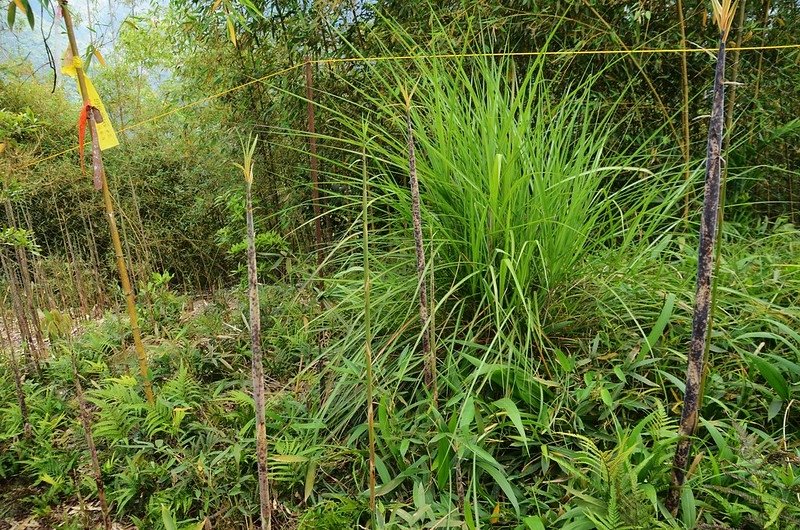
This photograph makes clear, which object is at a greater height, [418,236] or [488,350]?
[418,236]

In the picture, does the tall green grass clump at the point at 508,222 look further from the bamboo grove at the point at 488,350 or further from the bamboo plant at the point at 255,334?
the bamboo plant at the point at 255,334

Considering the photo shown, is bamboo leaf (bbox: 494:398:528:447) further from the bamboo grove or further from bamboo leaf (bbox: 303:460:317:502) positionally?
bamboo leaf (bbox: 303:460:317:502)

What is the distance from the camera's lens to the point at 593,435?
1012 millimetres

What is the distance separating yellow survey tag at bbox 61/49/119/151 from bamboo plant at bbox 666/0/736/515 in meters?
1.32

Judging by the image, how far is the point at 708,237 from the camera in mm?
657

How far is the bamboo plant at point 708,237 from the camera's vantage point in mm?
618

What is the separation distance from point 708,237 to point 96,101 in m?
1.42

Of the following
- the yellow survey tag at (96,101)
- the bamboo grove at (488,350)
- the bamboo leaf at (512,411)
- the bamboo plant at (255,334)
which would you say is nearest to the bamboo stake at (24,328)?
the bamboo grove at (488,350)

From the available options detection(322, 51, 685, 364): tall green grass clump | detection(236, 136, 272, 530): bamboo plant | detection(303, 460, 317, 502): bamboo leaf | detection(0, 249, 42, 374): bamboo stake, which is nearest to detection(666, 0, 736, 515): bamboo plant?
detection(322, 51, 685, 364): tall green grass clump

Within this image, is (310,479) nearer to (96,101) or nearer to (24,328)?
(96,101)

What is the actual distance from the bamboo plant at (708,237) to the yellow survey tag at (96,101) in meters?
1.32

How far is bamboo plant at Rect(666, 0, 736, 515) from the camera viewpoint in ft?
2.03

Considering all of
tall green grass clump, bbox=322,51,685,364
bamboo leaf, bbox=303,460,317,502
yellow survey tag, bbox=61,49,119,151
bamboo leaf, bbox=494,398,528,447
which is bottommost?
bamboo leaf, bbox=303,460,317,502

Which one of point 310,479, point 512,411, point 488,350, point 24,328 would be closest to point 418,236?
point 488,350
